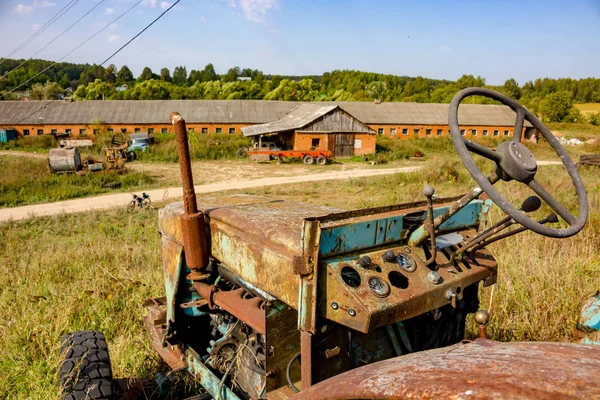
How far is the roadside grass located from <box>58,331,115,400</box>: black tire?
12.5 m

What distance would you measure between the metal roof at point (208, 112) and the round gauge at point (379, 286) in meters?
25.4

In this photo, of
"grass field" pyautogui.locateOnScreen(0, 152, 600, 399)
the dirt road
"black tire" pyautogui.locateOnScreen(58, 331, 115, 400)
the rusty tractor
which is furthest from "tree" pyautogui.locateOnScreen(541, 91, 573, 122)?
"black tire" pyautogui.locateOnScreen(58, 331, 115, 400)

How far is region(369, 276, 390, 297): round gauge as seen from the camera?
6.26ft

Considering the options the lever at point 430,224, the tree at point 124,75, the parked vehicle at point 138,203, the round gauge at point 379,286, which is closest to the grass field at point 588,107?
the parked vehicle at point 138,203

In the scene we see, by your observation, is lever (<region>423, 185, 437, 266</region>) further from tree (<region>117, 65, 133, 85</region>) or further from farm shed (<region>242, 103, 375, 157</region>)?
tree (<region>117, 65, 133, 85</region>)

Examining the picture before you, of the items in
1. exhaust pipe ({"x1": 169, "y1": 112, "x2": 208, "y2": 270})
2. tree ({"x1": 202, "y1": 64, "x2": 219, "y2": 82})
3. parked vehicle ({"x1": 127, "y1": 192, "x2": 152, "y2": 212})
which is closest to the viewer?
exhaust pipe ({"x1": 169, "y1": 112, "x2": 208, "y2": 270})

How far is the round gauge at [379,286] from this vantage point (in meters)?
1.91

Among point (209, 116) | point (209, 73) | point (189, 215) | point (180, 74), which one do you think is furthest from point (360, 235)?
point (180, 74)

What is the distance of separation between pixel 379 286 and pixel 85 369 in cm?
202

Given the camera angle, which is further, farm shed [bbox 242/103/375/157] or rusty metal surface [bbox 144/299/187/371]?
farm shed [bbox 242/103/375/157]

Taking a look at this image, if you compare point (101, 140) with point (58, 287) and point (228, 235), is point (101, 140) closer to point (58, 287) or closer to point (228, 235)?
point (58, 287)

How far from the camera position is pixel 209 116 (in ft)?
99.8

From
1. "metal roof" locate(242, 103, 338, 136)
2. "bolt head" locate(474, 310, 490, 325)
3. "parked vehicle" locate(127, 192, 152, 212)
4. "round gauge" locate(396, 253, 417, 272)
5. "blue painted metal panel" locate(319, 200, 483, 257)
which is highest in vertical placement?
"metal roof" locate(242, 103, 338, 136)

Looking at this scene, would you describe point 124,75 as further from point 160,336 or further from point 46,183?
point 160,336
